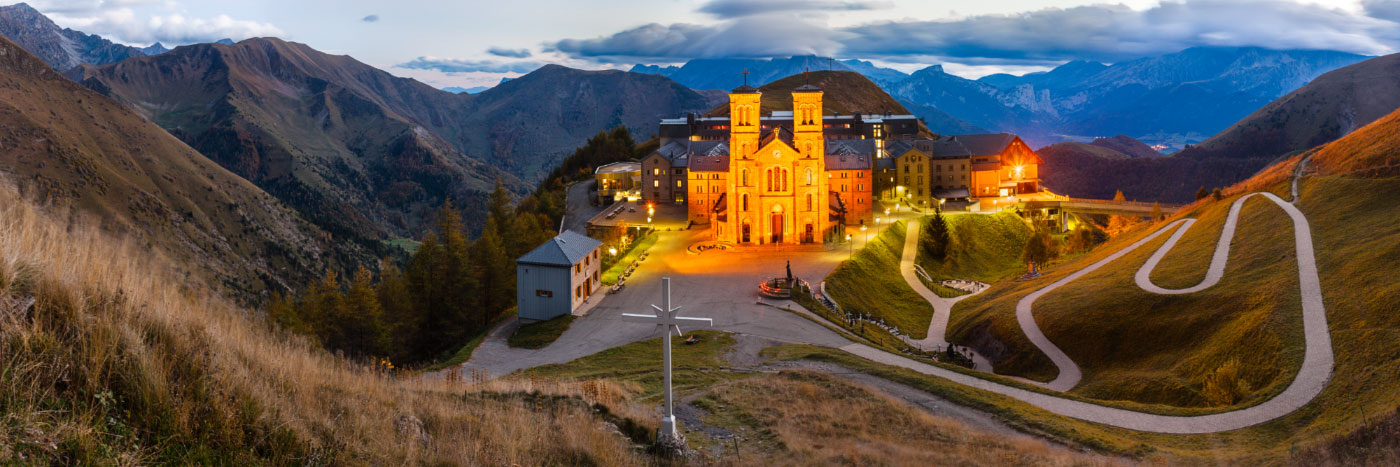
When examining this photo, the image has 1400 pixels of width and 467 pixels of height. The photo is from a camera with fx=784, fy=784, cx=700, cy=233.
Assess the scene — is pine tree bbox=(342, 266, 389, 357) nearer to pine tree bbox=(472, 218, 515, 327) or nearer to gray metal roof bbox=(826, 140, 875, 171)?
pine tree bbox=(472, 218, 515, 327)

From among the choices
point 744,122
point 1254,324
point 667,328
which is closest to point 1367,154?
point 1254,324

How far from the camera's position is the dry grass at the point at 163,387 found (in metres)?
7.48

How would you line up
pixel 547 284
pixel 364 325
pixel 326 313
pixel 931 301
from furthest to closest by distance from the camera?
pixel 931 301 → pixel 326 313 → pixel 364 325 → pixel 547 284

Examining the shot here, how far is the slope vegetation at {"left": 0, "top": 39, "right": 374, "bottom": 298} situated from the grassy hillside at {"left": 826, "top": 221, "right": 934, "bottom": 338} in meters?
93.9

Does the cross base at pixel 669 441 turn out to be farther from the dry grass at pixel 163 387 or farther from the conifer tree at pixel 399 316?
the conifer tree at pixel 399 316

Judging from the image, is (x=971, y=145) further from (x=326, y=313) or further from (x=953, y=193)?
(x=326, y=313)

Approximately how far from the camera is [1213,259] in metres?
42.3

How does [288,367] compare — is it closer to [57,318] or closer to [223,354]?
[223,354]

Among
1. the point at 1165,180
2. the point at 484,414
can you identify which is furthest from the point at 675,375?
the point at 1165,180

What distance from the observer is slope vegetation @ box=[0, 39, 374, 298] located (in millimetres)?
118062

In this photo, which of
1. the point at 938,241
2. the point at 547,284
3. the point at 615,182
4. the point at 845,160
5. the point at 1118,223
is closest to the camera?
the point at 547,284

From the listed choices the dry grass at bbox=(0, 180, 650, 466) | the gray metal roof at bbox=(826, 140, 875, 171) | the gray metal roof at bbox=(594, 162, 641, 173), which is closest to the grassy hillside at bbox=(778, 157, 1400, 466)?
the dry grass at bbox=(0, 180, 650, 466)

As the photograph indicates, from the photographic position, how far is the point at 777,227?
67.9 meters

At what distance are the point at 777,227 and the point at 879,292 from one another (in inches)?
586
